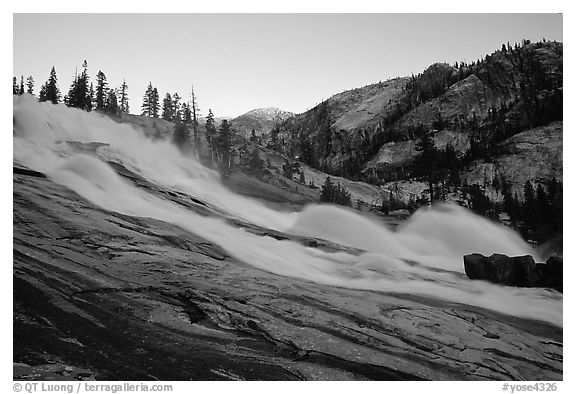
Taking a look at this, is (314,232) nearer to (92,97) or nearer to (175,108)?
(92,97)

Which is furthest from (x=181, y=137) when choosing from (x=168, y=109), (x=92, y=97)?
(x=168, y=109)

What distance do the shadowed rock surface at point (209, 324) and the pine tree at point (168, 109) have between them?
24.7 meters

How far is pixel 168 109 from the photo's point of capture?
33.3 metres

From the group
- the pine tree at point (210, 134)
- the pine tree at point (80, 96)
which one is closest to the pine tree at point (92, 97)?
the pine tree at point (80, 96)

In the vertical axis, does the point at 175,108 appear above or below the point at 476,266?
above

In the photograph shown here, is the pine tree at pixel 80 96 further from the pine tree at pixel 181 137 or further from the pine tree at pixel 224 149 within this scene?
the pine tree at pixel 224 149

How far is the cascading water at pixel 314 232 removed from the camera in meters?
9.23

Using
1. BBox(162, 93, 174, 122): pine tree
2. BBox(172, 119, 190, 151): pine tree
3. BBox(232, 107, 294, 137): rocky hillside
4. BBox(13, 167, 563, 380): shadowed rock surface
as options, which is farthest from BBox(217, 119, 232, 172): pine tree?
BBox(232, 107, 294, 137): rocky hillside

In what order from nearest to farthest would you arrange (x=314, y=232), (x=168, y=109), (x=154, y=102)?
(x=314, y=232) < (x=154, y=102) < (x=168, y=109)

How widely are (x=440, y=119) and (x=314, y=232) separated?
156 feet

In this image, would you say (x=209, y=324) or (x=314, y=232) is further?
(x=314, y=232)

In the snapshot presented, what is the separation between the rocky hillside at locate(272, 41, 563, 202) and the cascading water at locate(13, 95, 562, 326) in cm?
491
